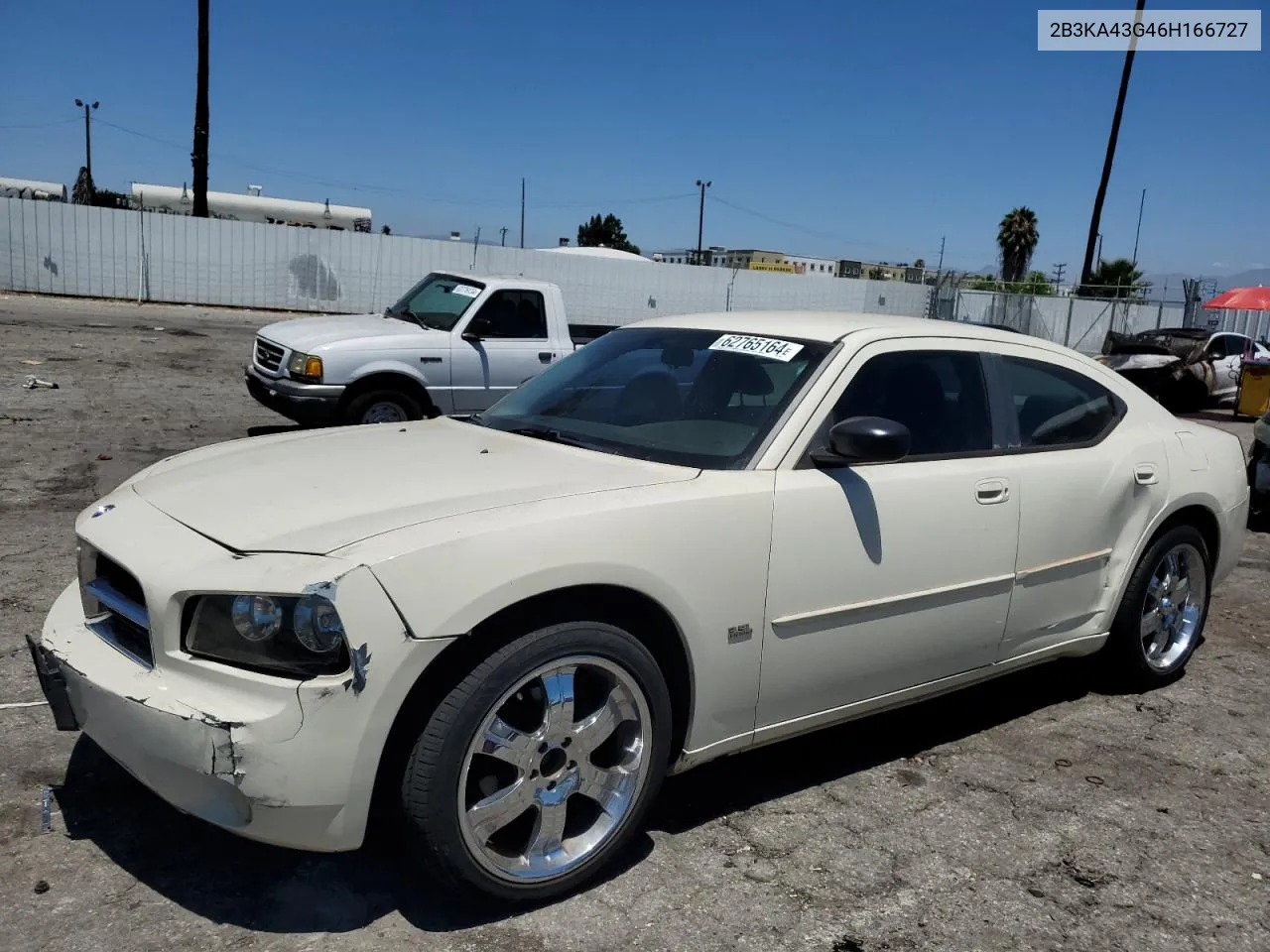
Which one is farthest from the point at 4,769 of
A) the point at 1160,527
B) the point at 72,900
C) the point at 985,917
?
the point at 1160,527

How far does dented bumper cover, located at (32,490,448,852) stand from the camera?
7.93 feet

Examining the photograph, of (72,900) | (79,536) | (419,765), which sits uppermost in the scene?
(79,536)

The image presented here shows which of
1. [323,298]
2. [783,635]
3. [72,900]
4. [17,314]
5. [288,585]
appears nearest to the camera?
[288,585]

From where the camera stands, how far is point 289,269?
27.6 m

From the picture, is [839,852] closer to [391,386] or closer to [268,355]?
[391,386]

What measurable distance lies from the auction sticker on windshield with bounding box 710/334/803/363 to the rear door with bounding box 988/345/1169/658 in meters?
0.90

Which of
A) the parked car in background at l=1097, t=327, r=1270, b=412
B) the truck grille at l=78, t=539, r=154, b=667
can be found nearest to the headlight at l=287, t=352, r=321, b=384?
the truck grille at l=78, t=539, r=154, b=667

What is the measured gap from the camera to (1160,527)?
454 centimetres

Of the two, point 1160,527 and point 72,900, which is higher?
point 1160,527

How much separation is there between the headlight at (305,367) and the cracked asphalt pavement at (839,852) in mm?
4135

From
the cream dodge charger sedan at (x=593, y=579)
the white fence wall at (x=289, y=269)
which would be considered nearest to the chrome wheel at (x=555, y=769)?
the cream dodge charger sedan at (x=593, y=579)

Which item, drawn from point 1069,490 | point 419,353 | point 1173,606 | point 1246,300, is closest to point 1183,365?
point 1246,300

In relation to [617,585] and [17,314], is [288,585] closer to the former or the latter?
[617,585]

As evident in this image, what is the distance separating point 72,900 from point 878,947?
211cm
